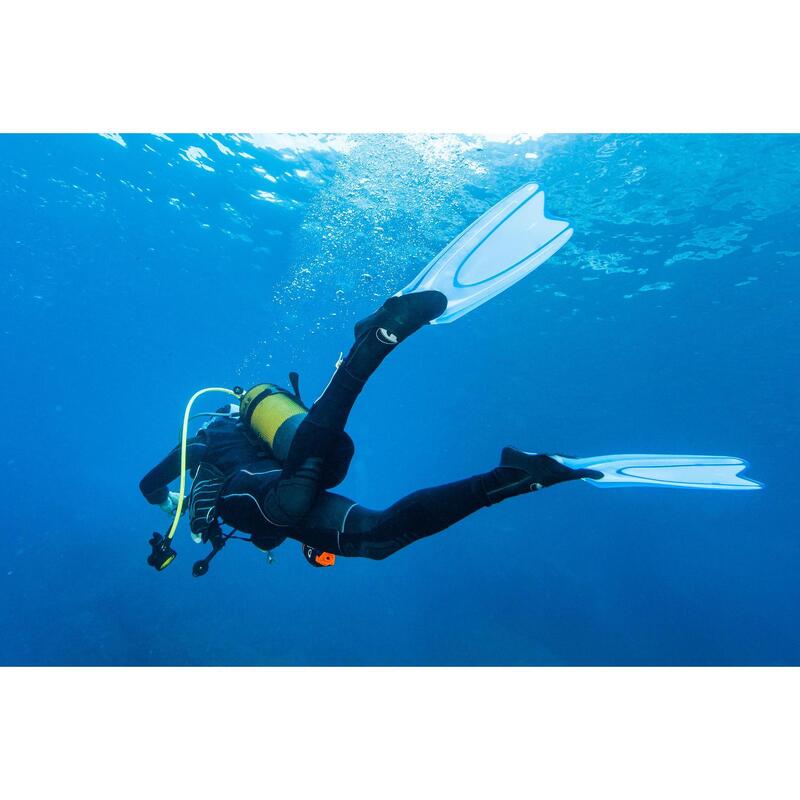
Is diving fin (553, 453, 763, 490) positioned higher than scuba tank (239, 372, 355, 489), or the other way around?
scuba tank (239, 372, 355, 489)

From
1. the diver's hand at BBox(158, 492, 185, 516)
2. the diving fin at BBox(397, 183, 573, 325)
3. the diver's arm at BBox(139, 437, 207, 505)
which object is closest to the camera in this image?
the diving fin at BBox(397, 183, 573, 325)

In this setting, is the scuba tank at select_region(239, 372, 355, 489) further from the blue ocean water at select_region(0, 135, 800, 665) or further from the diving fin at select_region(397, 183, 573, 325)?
the blue ocean water at select_region(0, 135, 800, 665)

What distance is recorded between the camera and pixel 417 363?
29422mm

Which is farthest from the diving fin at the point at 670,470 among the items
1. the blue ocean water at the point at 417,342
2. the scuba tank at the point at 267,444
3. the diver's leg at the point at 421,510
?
the blue ocean water at the point at 417,342

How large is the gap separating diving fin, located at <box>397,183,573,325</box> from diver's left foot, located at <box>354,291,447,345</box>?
0.84ft

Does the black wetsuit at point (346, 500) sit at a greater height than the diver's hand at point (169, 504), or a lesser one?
greater

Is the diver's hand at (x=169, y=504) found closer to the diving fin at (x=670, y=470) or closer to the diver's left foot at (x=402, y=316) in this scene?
the diver's left foot at (x=402, y=316)

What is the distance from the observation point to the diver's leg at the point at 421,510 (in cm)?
245

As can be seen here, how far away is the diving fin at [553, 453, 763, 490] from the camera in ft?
9.42

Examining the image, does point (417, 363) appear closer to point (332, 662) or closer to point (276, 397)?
point (332, 662)

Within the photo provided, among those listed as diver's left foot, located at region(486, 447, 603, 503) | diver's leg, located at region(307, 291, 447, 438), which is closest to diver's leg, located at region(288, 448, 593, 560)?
diver's left foot, located at region(486, 447, 603, 503)

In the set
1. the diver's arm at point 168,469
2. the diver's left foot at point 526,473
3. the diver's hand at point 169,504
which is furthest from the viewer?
the diver's hand at point 169,504

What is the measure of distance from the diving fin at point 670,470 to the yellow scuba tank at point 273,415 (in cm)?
224

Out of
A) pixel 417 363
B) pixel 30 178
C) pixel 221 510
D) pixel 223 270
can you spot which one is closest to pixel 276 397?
pixel 221 510
